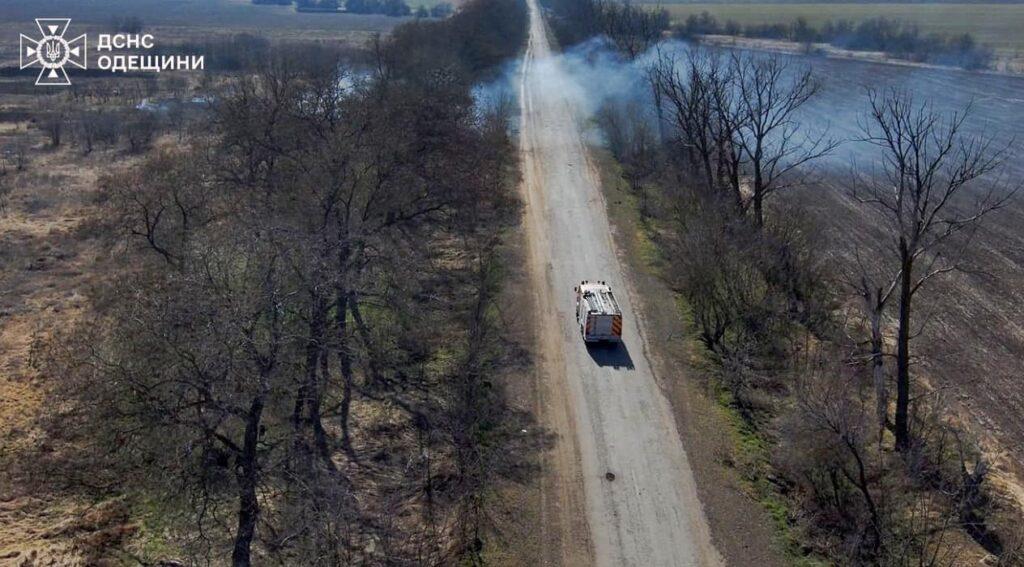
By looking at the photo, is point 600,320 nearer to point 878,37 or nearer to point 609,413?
point 609,413

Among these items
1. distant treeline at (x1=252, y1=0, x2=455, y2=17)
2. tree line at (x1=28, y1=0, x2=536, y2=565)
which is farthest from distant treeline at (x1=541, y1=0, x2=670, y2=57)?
distant treeline at (x1=252, y1=0, x2=455, y2=17)

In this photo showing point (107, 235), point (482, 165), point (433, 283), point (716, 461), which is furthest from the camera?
point (482, 165)

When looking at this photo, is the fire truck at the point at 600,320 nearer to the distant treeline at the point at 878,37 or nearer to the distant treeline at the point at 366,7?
the distant treeline at the point at 878,37

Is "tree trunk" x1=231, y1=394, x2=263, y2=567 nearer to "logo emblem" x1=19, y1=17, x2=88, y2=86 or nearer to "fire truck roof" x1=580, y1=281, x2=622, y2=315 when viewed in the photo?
"fire truck roof" x1=580, y1=281, x2=622, y2=315

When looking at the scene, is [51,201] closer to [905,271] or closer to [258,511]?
[258,511]

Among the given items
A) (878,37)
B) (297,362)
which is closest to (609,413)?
(297,362)

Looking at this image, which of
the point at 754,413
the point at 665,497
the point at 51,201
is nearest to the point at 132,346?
the point at 665,497
